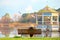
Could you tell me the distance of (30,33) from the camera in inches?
59.0

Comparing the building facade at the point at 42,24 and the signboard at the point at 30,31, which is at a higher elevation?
the building facade at the point at 42,24

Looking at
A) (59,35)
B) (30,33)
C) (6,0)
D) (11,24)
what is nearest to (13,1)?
(6,0)

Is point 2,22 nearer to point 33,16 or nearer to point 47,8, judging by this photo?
point 33,16

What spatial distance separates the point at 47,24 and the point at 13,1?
13.3 inches

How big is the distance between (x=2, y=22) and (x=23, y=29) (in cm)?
18

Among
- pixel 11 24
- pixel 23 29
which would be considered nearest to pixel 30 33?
pixel 23 29

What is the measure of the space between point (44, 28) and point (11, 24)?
0.27 m

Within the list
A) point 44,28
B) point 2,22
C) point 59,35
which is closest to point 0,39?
point 2,22

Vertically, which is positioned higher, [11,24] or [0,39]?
[11,24]

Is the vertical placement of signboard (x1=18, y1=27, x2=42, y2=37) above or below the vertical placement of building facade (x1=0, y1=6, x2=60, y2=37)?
below

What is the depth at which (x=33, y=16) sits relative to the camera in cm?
150

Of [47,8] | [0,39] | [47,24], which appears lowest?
[0,39]

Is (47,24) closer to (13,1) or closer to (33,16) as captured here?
(33,16)

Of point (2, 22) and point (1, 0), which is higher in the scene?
point (1, 0)
